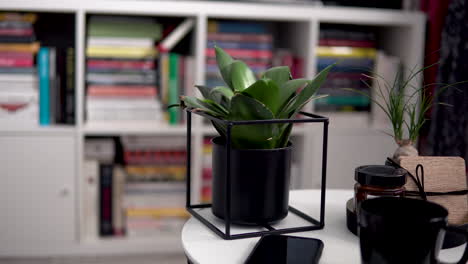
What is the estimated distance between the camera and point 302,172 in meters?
2.44

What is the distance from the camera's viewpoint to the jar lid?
2.82 ft

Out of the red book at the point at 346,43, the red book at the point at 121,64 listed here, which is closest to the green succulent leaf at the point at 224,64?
the red book at the point at 121,64

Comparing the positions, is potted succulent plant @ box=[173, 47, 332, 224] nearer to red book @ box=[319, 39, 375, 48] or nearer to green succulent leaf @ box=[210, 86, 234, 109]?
green succulent leaf @ box=[210, 86, 234, 109]

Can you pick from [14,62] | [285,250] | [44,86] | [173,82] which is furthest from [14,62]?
[285,250]

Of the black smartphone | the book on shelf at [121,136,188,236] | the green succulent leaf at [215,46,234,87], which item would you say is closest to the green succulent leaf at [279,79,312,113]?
→ the green succulent leaf at [215,46,234,87]

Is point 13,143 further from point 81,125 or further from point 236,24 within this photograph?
point 236,24

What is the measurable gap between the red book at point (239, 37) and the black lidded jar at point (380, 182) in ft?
4.95

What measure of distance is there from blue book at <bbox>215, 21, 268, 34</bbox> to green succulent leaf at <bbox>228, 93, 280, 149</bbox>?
1445mm

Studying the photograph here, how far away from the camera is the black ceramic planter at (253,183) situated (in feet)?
3.05

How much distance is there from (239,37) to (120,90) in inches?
19.0

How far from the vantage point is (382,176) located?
86 cm

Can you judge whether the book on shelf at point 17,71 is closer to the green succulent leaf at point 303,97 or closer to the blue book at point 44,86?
the blue book at point 44,86

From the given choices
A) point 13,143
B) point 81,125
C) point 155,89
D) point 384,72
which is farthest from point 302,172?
point 13,143

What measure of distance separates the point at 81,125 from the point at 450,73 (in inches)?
51.8
